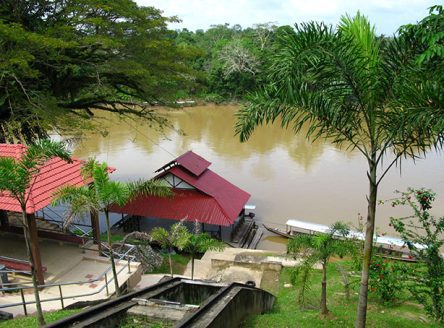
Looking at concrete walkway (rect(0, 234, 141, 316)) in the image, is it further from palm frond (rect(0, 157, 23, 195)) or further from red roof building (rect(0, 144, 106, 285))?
palm frond (rect(0, 157, 23, 195))

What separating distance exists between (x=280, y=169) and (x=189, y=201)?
11444 millimetres

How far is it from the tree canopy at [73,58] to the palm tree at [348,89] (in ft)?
30.4

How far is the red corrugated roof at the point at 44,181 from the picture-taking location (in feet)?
31.9

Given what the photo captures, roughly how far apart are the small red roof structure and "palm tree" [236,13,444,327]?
9156 mm

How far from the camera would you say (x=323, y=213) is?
63.2ft

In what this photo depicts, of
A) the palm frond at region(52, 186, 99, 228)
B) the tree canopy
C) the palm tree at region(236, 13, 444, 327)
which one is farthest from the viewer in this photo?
the tree canopy

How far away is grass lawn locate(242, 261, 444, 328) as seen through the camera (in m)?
7.29

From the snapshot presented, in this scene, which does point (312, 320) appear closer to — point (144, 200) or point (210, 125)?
point (144, 200)

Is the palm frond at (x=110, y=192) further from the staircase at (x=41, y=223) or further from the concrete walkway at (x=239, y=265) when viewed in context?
the staircase at (x=41, y=223)

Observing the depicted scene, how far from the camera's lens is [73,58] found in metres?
15.3

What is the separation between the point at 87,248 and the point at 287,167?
16.6 meters

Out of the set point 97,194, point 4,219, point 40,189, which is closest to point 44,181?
point 40,189

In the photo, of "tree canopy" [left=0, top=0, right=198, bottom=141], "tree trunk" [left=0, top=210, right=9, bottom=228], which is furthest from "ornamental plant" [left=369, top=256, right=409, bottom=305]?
"tree trunk" [left=0, top=210, right=9, bottom=228]

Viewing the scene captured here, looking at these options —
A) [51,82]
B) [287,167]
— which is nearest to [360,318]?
[51,82]
